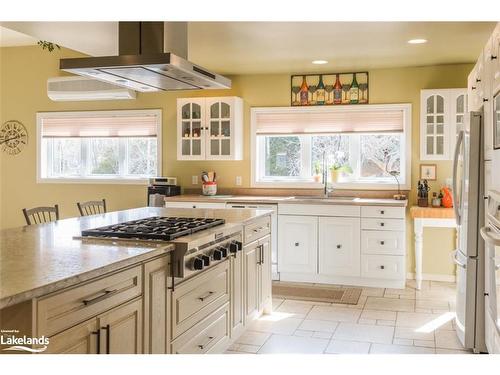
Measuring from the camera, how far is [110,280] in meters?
2.16

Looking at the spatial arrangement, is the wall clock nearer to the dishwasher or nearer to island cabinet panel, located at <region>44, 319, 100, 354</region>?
the dishwasher

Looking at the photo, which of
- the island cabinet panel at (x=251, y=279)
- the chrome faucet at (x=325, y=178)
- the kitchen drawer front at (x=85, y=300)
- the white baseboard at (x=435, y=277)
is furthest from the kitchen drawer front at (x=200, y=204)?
the kitchen drawer front at (x=85, y=300)

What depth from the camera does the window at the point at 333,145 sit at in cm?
589

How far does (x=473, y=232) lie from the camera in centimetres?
346

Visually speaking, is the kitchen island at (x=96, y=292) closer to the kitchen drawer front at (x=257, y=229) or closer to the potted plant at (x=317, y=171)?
the kitchen drawer front at (x=257, y=229)

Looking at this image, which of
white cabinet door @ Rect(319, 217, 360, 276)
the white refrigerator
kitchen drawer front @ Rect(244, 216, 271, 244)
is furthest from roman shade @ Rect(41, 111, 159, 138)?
the white refrigerator

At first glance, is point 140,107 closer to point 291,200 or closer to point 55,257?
point 291,200

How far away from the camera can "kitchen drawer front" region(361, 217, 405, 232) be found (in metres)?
5.32

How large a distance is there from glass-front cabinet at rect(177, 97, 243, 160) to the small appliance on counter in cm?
31

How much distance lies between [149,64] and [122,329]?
4.51ft

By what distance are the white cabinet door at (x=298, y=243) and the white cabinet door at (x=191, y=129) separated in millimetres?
1344
